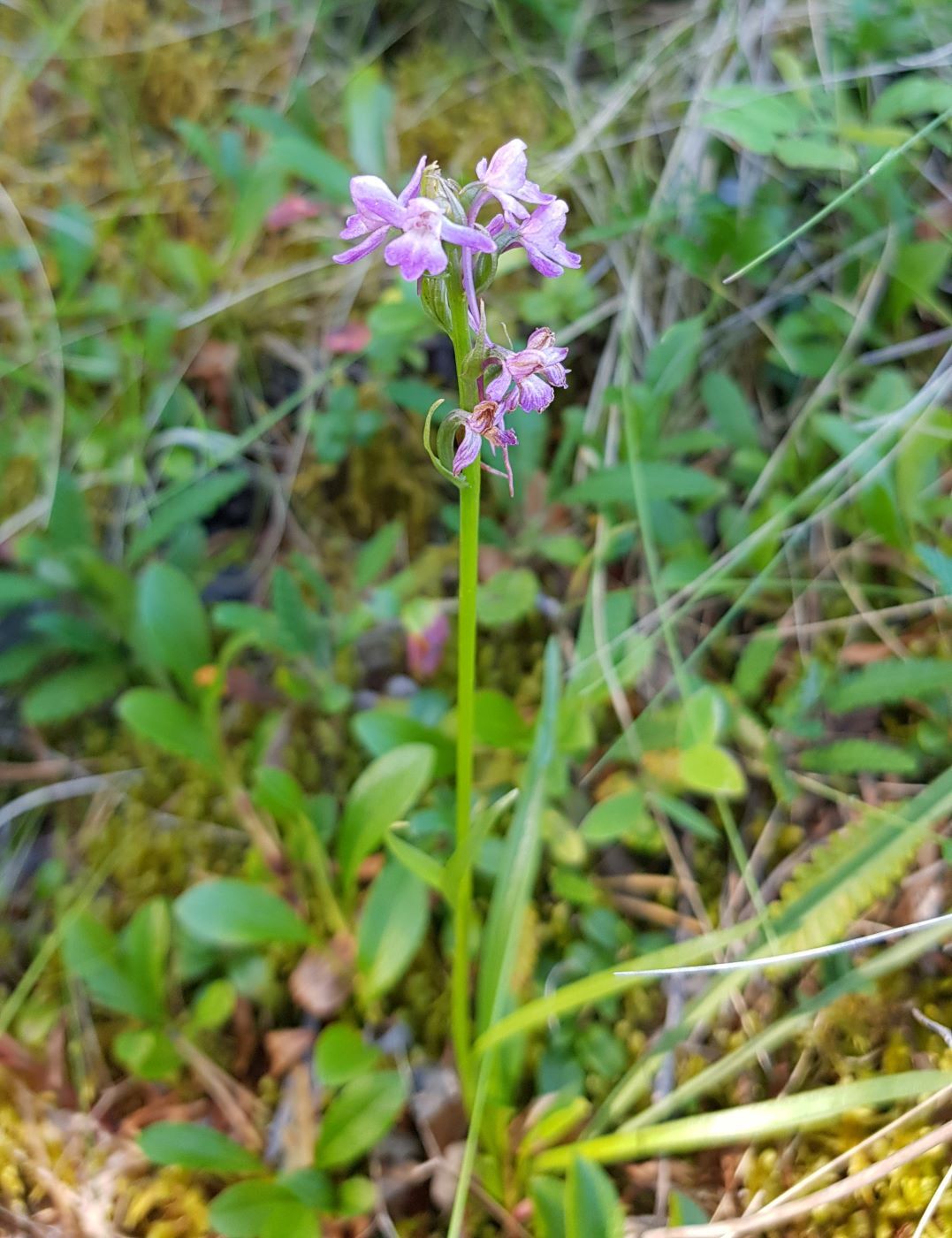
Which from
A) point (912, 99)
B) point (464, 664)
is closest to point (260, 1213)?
point (464, 664)

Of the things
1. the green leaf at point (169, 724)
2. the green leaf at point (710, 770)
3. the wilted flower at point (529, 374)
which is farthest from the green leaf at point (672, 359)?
the green leaf at point (169, 724)

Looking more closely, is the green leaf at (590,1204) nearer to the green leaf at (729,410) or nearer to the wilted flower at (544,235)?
the wilted flower at (544,235)

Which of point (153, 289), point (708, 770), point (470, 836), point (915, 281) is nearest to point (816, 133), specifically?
point (915, 281)

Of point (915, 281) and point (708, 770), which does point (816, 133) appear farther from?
point (708, 770)

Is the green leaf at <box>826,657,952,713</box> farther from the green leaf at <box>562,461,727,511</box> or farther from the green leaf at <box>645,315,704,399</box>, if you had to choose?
the green leaf at <box>645,315,704,399</box>

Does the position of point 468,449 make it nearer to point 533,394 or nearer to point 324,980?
point 533,394

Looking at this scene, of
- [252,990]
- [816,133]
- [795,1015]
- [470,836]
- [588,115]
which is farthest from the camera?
[588,115]
